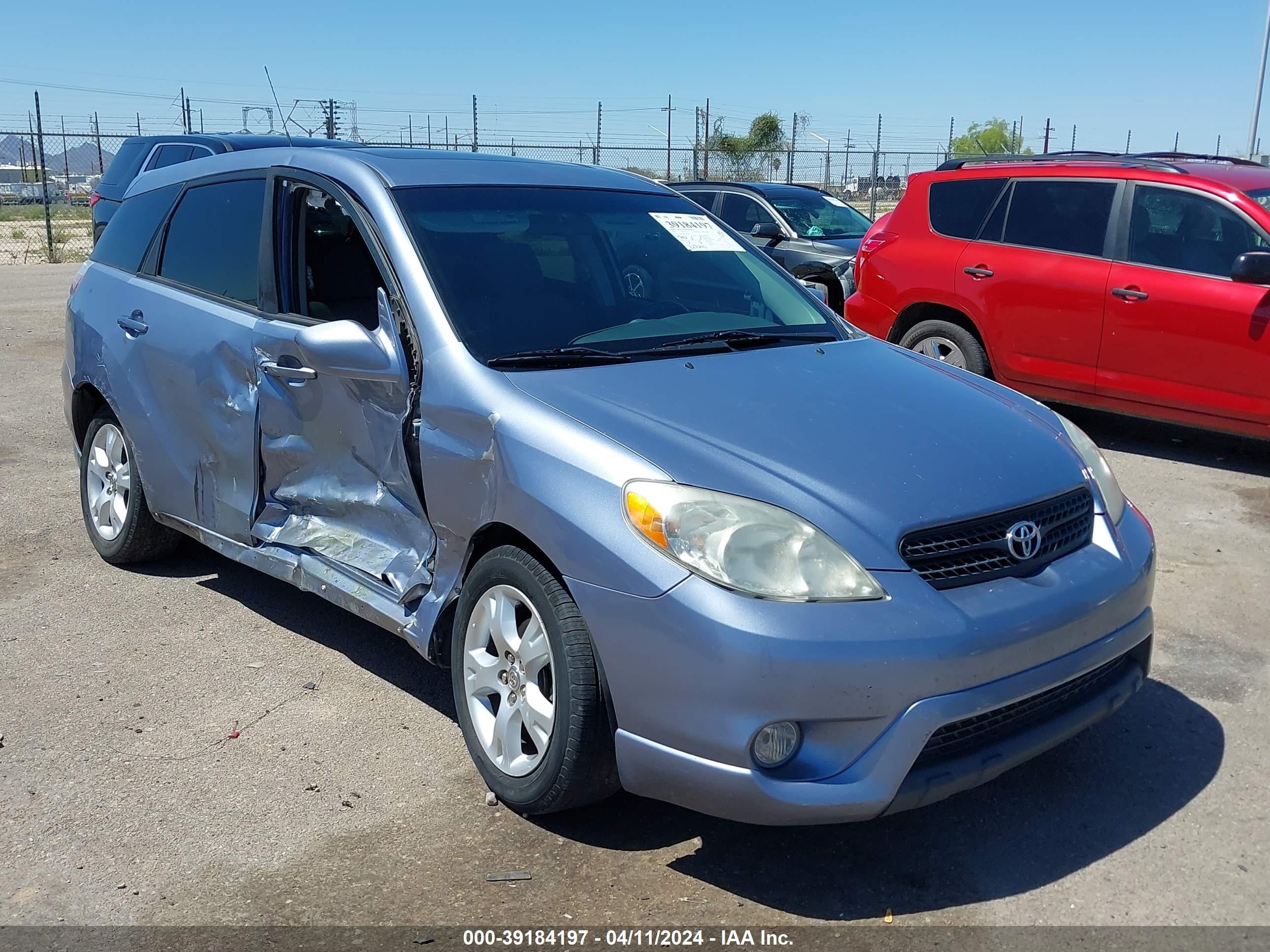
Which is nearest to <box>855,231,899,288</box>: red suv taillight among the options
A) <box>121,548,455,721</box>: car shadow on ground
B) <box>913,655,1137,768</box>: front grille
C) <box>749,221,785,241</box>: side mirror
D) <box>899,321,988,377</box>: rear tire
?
<box>899,321,988,377</box>: rear tire

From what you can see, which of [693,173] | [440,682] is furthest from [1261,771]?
[693,173]

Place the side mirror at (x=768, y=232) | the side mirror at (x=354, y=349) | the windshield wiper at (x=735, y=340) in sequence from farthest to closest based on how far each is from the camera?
the side mirror at (x=768, y=232) → the windshield wiper at (x=735, y=340) → the side mirror at (x=354, y=349)

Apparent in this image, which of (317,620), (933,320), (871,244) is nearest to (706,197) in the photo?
(871,244)

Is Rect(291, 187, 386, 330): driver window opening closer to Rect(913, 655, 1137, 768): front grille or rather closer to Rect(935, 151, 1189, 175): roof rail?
Rect(913, 655, 1137, 768): front grille

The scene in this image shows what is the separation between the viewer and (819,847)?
318 cm

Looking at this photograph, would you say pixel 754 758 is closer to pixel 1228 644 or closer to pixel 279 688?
pixel 279 688

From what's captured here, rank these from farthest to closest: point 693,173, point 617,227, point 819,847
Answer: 1. point 693,173
2. point 617,227
3. point 819,847

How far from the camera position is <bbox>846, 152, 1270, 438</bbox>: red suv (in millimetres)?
6863

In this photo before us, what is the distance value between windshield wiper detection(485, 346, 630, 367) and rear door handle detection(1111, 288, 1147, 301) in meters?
4.71

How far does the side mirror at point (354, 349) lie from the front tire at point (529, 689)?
2.35 ft

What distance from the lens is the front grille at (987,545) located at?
2889 mm

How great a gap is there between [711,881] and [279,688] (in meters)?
1.84

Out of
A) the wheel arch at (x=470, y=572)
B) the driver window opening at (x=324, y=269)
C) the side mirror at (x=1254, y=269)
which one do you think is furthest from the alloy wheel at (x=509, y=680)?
the side mirror at (x=1254, y=269)

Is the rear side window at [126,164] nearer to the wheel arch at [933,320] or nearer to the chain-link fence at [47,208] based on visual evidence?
the chain-link fence at [47,208]
